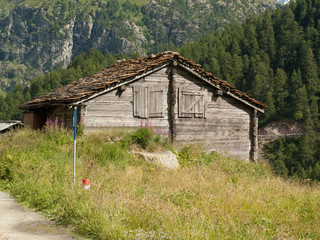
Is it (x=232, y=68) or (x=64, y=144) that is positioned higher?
(x=232, y=68)

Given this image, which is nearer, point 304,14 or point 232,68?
point 232,68

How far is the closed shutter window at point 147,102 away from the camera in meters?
17.7

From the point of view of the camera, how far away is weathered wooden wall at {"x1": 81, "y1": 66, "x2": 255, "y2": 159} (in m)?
17.1

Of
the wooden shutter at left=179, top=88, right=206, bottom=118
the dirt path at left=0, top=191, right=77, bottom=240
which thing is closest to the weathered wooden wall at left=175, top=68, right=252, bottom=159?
the wooden shutter at left=179, top=88, right=206, bottom=118

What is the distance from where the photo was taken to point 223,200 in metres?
7.38

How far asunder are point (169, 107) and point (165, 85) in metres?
1.12

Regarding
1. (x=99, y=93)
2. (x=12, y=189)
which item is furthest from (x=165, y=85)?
(x=12, y=189)

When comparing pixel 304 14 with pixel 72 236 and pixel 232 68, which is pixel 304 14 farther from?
pixel 72 236

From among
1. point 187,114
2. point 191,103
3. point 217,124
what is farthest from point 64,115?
point 217,124

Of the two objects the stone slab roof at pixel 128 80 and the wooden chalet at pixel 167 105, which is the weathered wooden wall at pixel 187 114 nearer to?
the wooden chalet at pixel 167 105

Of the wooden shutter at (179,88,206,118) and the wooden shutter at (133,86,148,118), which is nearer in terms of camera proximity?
the wooden shutter at (133,86,148,118)

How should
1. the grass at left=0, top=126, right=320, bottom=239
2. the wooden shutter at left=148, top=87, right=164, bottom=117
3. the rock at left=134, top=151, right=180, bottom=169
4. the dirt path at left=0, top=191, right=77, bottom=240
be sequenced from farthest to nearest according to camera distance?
the wooden shutter at left=148, top=87, right=164, bottom=117
the rock at left=134, top=151, right=180, bottom=169
the grass at left=0, top=126, right=320, bottom=239
the dirt path at left=0, top=191, right=77, bottom=240

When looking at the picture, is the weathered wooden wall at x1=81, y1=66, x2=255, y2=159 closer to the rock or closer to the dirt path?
the rock

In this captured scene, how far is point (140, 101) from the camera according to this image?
17.8 metres
